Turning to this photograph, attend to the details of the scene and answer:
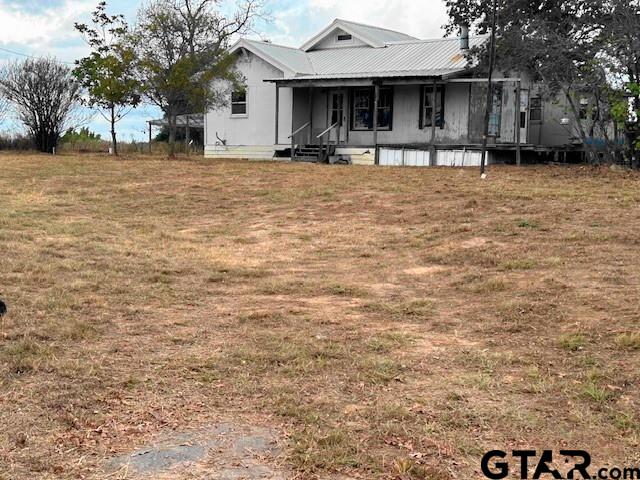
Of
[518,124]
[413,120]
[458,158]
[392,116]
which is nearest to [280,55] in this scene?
[392,116]

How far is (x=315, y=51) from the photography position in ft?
94.4

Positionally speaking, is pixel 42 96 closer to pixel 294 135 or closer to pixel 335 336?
pixel 294 135

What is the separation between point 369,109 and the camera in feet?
82.3

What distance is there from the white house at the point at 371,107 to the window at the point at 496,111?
33 mm

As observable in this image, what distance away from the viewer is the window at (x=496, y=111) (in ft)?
75.6

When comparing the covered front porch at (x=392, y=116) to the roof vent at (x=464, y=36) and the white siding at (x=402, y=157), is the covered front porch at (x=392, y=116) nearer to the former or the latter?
the white siding at (x=402, y=157)

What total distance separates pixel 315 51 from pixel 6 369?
26128 mm

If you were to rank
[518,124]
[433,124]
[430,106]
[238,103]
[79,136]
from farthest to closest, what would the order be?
[79,136] < [238,103] < [430,106] < [433,124] < [518,124]

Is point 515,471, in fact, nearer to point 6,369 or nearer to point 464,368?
point 464,368

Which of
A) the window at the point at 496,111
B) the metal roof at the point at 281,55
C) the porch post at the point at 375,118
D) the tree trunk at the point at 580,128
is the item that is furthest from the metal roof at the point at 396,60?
the tree trunk at the point at 580,128

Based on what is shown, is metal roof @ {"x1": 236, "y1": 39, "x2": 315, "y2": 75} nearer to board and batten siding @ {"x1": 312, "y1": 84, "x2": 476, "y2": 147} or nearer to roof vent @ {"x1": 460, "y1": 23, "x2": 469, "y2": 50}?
board and batten siding @ {"x1": 312, "y1": 84, "x2": 476, "y2": 147}

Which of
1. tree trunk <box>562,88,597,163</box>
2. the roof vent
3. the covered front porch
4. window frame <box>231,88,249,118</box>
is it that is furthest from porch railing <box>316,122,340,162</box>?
tree trunk <box>562,88,597,163</box>

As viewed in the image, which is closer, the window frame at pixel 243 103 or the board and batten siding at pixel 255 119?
the board and batten siding at pixel 255 119
